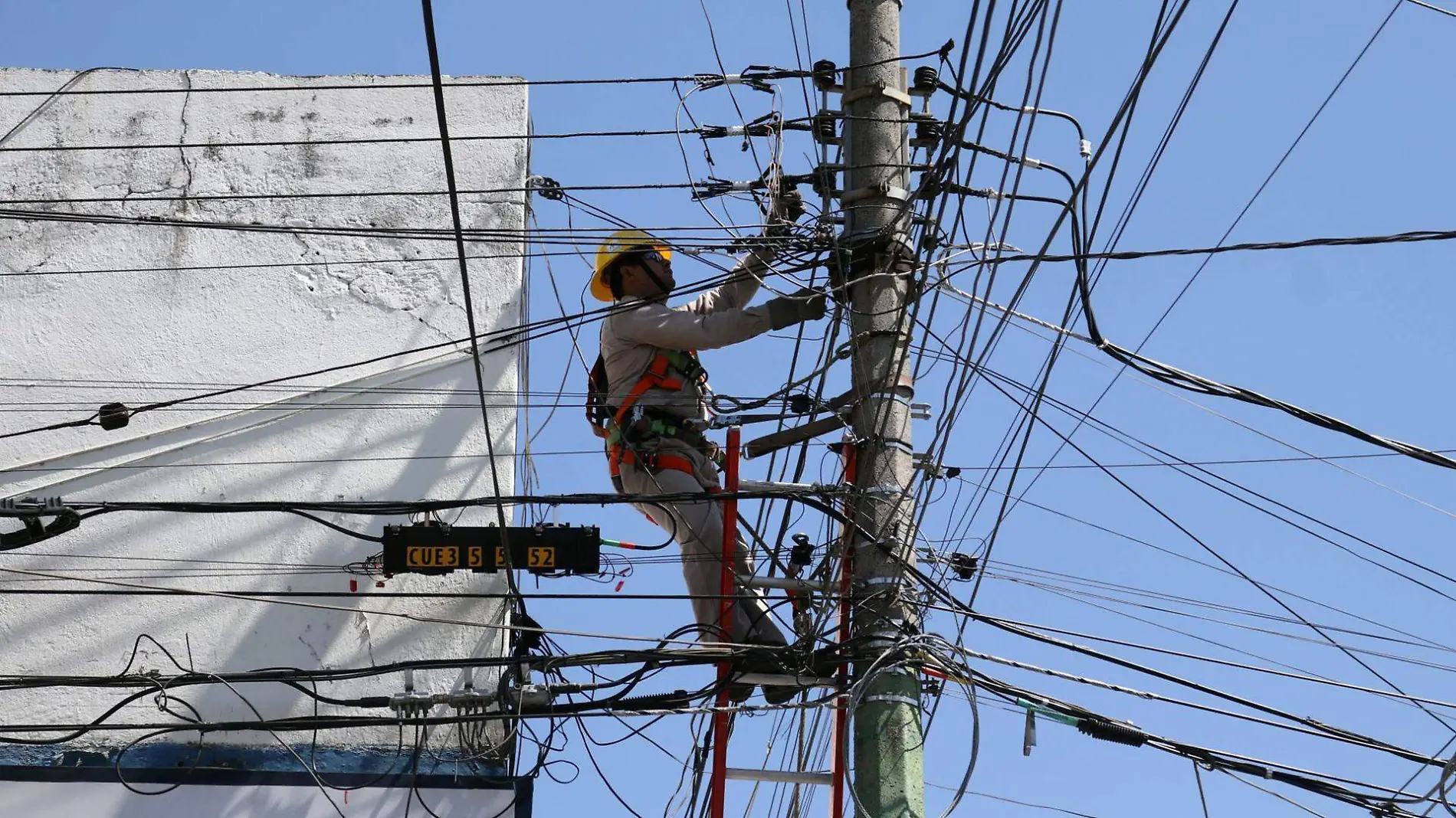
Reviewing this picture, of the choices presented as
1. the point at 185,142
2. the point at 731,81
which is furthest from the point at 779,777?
the point at 185,142

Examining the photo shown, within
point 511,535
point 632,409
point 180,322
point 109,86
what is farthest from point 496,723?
point 109,86

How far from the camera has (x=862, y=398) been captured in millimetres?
7699

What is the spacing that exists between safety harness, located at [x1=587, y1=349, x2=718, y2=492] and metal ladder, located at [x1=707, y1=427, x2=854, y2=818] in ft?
1.88

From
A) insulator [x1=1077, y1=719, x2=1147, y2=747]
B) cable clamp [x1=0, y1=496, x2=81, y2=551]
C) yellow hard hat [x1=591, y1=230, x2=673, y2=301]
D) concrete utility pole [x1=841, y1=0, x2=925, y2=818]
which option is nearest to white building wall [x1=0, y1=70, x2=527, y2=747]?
cable clamp [x1=0, y1=496, x2=81, y2=551]

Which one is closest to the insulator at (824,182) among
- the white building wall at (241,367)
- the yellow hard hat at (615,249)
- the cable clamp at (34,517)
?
the yellow hard hat at (615,249)

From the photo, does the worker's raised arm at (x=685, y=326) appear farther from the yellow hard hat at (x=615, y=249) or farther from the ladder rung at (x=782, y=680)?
the ladder rung at (x=782, y=680)

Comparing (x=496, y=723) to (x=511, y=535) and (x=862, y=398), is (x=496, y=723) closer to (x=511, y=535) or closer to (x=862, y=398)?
(x=511, y=535)

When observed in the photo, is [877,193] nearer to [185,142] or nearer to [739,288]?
[739,288]

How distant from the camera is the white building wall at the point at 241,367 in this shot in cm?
970

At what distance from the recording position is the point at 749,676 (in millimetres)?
7668

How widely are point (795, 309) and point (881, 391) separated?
0.79 metres

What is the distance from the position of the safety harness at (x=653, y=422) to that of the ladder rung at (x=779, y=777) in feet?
5.61

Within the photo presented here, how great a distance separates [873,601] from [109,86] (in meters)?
6.80

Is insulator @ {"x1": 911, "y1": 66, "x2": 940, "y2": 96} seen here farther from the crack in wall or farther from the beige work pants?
the crack in wall
